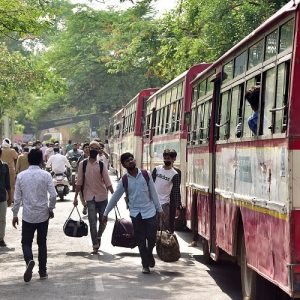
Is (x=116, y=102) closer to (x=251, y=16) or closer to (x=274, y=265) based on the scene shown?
(x=251, y=16)

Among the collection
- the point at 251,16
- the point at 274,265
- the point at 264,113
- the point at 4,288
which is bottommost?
the point at 4,288

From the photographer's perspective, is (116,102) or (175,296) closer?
(175,296)

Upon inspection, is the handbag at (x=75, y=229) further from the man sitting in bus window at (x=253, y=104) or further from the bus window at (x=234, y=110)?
the man sitting in bus window at (x=253, y=104)

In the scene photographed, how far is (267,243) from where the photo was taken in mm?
8609

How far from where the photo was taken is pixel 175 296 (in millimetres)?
10938

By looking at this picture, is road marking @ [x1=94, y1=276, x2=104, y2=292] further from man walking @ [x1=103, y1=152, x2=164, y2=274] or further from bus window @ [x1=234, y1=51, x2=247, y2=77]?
bus window @ [x1=234, y1=51, x2=247, y2=77]

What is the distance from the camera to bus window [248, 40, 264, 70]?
9.34 metres

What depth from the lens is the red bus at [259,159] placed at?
25.6 ft

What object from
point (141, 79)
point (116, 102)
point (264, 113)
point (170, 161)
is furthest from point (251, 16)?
point (116, 102)

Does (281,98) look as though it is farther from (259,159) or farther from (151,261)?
(151,261)

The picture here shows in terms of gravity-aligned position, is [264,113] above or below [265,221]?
above

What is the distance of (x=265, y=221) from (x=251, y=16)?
1581 centimetres

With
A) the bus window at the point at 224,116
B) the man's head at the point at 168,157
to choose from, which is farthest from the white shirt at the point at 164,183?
the bus window at the point at 224,116

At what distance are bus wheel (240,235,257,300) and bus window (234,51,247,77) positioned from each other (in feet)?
6.11
